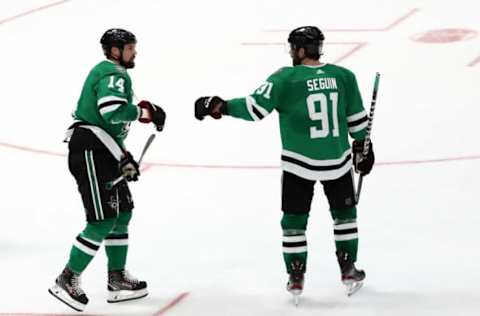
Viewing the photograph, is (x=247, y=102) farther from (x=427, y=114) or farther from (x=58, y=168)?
(x=427, y=114)

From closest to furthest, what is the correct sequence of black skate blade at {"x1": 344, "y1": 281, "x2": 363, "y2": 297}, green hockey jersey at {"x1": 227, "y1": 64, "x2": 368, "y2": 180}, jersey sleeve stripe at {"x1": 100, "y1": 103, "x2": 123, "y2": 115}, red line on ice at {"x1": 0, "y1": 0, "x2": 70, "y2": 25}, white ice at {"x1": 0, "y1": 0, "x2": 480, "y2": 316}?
jersey sleeve stripe at {"x1": 100, "y1": 103, "x2": 123, "y2": 115} → green hockey jersey at {"x1": 227, "y1": 64, "x2": 368, "y2": 180} → black skate blade at {"x1": 344, "y1": 281, "x2": 363, "y2": 297} → white ice at {"x1": 0, "y1": 0, "x2": 480, "y2": 316} → red line on ice at {"x1": 0, "y1": 0, "x2": 70, "y2": 25}

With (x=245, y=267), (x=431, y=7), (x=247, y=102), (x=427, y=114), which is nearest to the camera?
(x=247, y=102)

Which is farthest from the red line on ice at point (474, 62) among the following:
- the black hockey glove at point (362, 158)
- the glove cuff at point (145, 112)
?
the glove cuff at point (145, 112)

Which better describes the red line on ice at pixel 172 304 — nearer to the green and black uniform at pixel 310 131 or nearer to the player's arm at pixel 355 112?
the green and black uniform at pixel 310 131

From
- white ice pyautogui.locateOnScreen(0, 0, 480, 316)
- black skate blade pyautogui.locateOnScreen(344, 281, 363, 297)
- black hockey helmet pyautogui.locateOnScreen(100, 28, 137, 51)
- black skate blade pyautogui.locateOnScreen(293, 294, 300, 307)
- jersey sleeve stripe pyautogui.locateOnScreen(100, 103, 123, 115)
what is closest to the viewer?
jersey sleeve stripe pyautogui.locateOnScreen(100, 103, 123, 115)

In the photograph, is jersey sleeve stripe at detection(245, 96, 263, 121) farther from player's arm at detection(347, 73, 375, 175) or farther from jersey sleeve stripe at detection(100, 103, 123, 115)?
jersey sleeve stripe at detection(100, 103, 123, 115)

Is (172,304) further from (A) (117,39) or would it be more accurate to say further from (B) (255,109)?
(A) (117,39)

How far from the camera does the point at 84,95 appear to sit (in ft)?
22.9

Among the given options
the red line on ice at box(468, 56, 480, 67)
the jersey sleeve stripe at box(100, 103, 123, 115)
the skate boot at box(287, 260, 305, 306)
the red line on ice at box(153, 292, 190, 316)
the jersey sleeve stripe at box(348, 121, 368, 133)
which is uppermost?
the jersey sleeve stripe at box(100, 103, 123, 115)

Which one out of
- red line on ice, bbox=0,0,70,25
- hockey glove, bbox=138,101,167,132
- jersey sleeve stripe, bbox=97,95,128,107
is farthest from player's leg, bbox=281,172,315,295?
red line on ice, bbox=0,0,70,25

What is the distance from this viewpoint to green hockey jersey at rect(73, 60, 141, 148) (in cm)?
678

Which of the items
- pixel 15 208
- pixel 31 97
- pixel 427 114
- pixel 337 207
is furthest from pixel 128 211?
pixel 31 97

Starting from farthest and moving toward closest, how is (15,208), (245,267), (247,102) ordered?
(15,208)
(245,267)
(247,102)

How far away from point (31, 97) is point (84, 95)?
543cm
